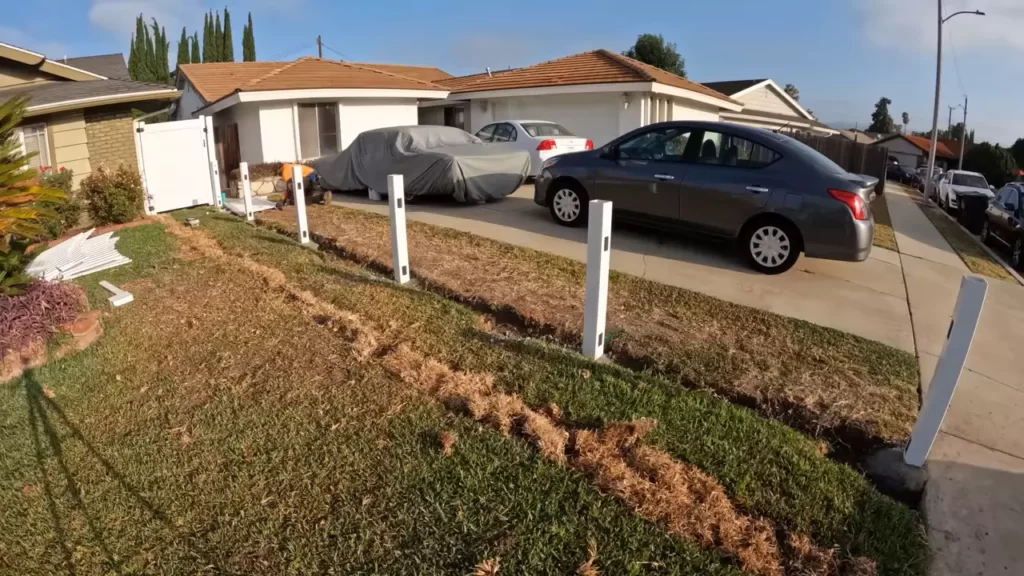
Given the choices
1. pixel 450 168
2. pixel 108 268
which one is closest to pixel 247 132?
pixel 450 168

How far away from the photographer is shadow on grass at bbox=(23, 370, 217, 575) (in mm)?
2945

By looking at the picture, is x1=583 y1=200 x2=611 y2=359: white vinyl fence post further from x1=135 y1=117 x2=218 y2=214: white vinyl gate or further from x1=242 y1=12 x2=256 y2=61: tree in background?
x1=242 y1=12 x2=256 y2=61: tree in background

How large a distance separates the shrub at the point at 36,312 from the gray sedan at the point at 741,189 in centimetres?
602

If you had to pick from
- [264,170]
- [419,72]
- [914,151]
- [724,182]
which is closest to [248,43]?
[419,72]

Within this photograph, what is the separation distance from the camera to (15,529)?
3.14 meters

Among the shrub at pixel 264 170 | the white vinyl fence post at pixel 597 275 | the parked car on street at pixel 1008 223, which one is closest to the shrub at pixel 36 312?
the white vinyl fence post at pixel 597 275

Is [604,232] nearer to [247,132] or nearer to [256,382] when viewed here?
[256,382]

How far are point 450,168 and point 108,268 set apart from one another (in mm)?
5261

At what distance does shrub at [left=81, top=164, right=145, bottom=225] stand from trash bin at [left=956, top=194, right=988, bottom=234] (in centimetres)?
1972

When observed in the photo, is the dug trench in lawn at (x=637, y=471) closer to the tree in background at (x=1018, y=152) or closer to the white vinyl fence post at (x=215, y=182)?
the white vinyl fence post at (x=215, y=182)

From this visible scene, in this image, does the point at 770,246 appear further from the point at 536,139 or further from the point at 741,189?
the point at 536,139

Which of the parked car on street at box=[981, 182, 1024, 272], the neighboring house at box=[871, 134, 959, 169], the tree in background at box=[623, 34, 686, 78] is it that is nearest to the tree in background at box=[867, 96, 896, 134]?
the neighboring house at box=[871, 134, 959, 169]

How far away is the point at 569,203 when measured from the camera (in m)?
9.21

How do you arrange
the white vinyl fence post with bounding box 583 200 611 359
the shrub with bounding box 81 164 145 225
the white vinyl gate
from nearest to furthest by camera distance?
the white vinyl fence post with bounding box 583 200 611 359
the shrub with bounding box 81 164 145 225
the white vinyl gate
